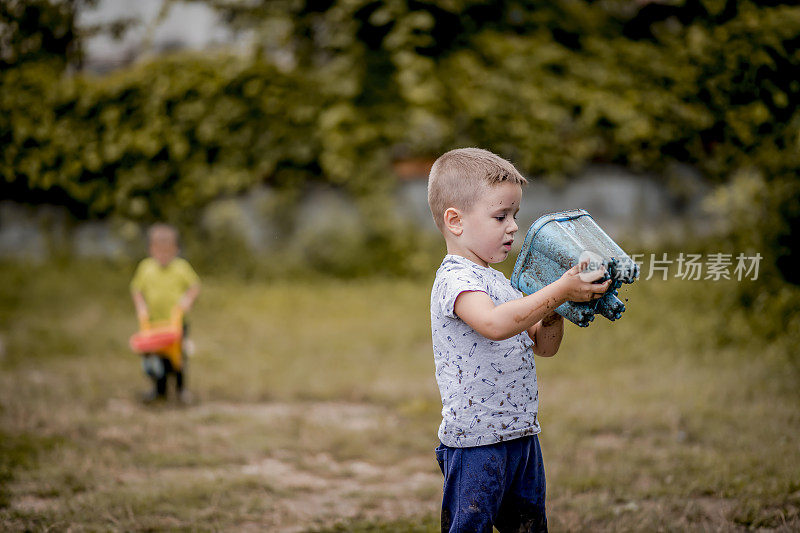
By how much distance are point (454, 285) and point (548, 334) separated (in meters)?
0.37

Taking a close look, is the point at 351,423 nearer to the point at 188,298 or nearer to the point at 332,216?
the point at 188,298

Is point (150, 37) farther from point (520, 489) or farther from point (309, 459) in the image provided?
point (520, 489)

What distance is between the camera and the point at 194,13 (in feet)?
34.3

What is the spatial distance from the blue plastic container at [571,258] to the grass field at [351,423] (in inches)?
53.7

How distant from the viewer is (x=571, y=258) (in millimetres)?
2047

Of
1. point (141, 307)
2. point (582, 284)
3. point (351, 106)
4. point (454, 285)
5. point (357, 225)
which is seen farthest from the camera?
point (357, 225)

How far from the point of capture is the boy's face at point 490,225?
2217 millimetres

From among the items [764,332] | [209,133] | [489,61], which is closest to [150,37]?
[209,133]

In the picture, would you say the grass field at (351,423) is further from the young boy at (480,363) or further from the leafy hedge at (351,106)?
the leafy hedge at (351,106)

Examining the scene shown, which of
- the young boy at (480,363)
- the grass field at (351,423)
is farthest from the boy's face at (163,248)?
the young boy at (480,363)

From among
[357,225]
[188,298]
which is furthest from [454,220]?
[357,225]

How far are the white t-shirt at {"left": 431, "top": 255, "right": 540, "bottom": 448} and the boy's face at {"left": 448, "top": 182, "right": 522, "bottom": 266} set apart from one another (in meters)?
0.04

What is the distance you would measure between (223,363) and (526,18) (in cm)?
591

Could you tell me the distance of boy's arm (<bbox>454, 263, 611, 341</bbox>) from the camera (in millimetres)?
1970
